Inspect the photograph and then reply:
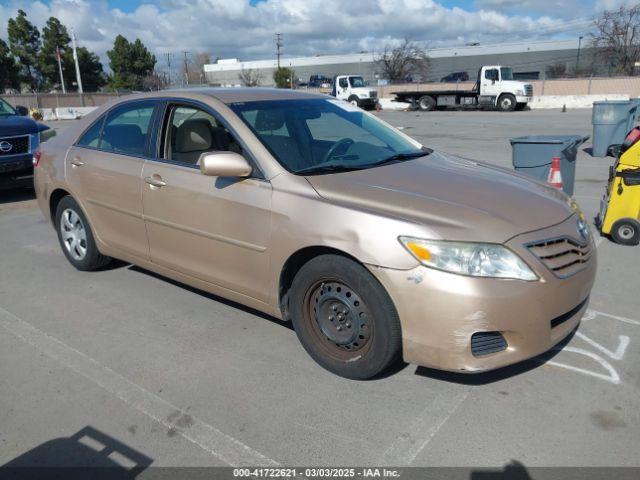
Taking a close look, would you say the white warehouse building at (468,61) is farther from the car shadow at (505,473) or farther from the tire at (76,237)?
the car shadow at (505,473)

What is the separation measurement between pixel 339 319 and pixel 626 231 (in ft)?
13.4

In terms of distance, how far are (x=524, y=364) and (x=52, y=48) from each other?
6805 centimetres

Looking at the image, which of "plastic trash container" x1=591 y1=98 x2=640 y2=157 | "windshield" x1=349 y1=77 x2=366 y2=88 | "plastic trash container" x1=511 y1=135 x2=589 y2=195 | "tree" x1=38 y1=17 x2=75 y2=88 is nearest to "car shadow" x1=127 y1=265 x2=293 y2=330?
"plastic trash container" x1=511 y1=135 x2=589 y2=195

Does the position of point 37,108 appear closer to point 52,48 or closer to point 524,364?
point 52,48

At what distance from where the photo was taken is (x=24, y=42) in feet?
194

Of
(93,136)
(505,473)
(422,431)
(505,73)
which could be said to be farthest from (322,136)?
(505,73)

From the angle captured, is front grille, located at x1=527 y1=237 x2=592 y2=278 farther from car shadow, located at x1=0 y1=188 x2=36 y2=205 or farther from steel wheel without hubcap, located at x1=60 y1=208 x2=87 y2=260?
car shadow, located at x1=0 y1=188 x2=36 y2=205

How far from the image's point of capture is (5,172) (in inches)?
337

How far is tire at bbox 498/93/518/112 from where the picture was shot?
1265 inches

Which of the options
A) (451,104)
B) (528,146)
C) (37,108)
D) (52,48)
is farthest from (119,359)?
(52,48)

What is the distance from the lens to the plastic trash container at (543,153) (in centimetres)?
721

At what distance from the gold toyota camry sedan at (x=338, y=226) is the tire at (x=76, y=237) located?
0.17 m

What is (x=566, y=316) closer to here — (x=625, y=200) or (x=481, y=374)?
(x=481, y=374)

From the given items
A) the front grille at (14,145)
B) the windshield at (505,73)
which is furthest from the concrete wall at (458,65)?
the front grille at (14,145)
